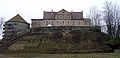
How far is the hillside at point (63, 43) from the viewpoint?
5591 cm

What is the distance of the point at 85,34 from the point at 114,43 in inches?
529

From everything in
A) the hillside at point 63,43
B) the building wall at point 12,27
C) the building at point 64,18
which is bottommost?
the hillside at point 63,43

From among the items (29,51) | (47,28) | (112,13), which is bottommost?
(29,51)

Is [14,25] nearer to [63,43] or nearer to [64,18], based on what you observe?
[64,18]

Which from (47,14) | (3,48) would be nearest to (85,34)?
(3,48)

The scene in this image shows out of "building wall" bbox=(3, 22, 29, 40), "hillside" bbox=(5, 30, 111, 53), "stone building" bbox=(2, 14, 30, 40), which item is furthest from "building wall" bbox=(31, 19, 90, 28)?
"hillside" bbox=(5, 30, 111, 53)

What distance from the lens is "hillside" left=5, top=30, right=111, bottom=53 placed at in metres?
55.9

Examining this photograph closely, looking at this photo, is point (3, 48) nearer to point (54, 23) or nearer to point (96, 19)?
point (96, 19)

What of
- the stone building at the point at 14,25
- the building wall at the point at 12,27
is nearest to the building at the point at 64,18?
the stone building at the point at 14,25

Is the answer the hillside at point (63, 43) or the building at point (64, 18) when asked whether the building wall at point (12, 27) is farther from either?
the hillside at point (63, 43)

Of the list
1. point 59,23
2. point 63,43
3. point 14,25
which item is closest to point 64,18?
point 59,23

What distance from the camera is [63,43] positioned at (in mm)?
59719

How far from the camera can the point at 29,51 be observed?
55.4 m

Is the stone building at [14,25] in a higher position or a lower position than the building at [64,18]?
lower
